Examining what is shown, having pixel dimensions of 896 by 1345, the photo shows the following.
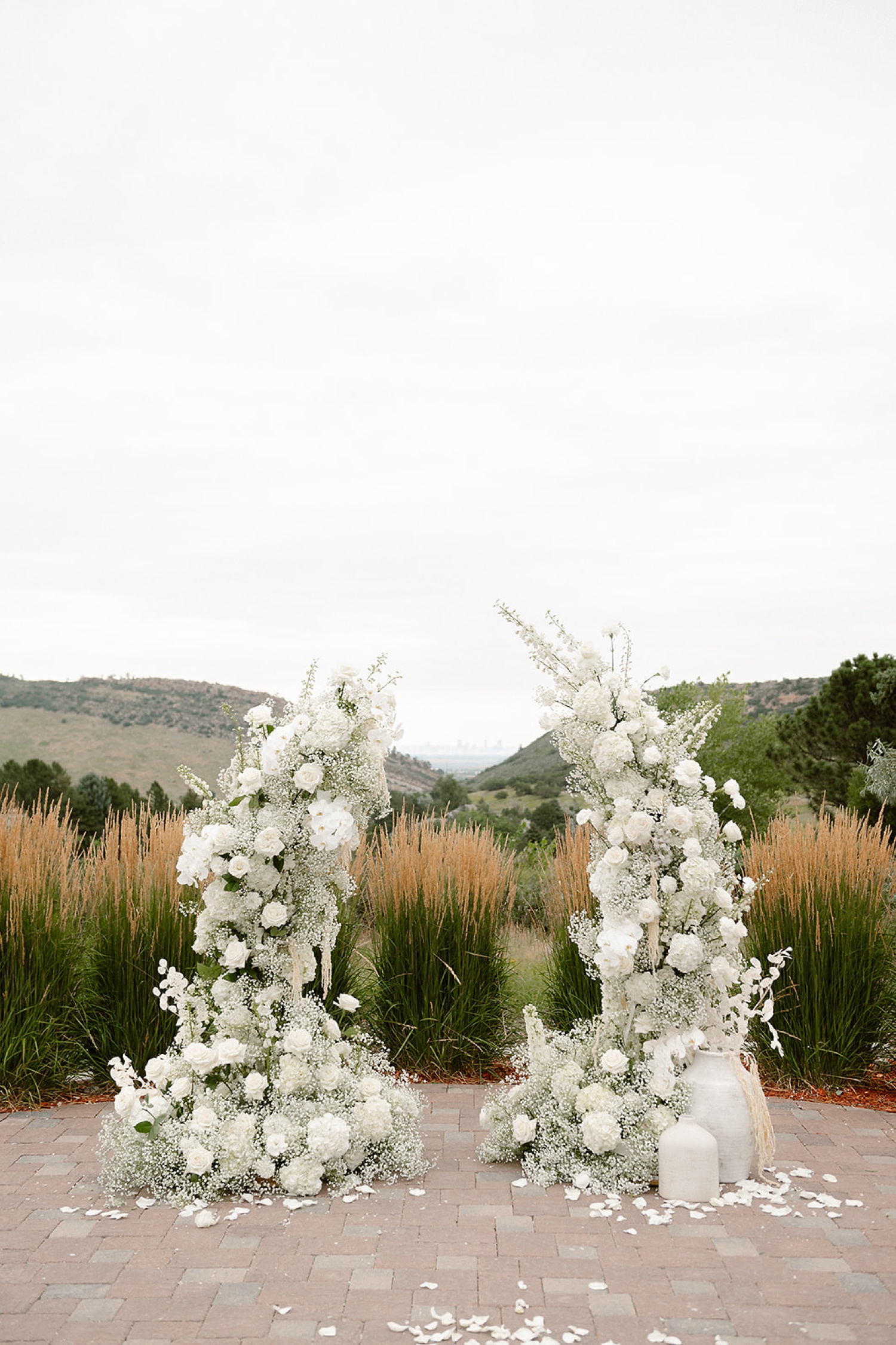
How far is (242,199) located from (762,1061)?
6788mm

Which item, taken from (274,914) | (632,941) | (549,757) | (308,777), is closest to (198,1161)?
(274,914)

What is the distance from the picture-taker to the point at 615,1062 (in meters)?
3.68


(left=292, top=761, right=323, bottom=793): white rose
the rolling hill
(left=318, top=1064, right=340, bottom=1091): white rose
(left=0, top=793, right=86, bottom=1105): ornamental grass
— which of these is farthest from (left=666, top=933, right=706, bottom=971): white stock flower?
the rolling hill

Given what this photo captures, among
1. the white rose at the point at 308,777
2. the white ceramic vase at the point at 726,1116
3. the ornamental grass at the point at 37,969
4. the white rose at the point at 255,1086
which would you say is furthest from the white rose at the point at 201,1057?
the white ceramic vase at the point at 726,1116

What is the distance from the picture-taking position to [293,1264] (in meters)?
2.94

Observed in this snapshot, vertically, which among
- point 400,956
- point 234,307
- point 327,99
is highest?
point 327,99

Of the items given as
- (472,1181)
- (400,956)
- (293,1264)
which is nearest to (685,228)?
(400,956)

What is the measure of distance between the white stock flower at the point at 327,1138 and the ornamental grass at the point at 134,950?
1.44 m

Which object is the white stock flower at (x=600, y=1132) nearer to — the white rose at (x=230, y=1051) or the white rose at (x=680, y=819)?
the white rose at (x=680, y=819)

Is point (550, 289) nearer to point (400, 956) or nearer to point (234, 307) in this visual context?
point (234, 307)

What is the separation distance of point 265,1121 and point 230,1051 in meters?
0.29

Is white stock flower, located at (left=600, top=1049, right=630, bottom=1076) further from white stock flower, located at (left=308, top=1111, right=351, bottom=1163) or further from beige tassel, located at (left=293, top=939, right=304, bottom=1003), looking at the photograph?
beige tassel, located at (left=293, top=939, right=304, bottom=1003)

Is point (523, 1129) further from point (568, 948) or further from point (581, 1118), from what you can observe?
point (568, 948)

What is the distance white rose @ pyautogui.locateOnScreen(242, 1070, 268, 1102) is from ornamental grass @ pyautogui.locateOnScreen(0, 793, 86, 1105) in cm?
147
